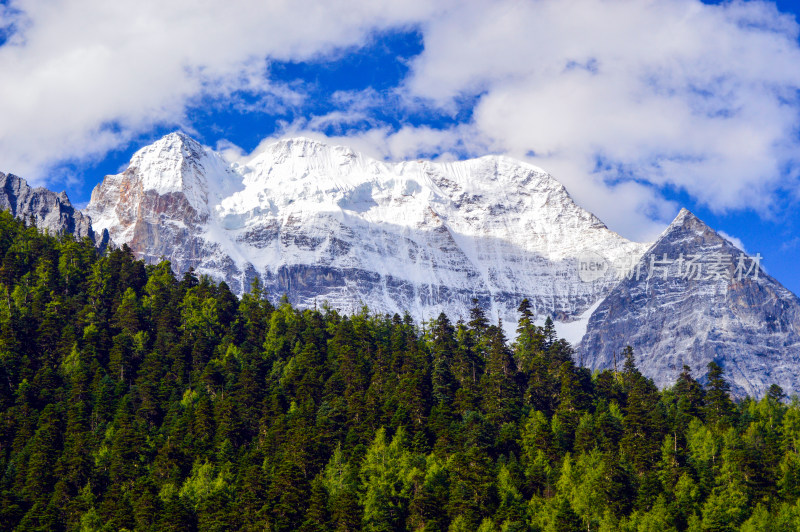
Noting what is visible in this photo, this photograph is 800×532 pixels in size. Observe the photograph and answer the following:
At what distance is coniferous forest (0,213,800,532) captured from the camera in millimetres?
102375

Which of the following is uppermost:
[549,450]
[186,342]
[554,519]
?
[186,342]

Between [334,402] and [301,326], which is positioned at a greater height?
[301,326]

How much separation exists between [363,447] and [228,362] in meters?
31.2

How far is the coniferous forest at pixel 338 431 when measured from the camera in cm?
10238

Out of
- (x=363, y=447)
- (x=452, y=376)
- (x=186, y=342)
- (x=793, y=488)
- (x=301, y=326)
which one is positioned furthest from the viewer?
(x=301, y=326)

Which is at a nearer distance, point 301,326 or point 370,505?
point 370,505

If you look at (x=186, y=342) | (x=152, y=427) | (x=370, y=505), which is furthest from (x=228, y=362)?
(x=370, y=505)

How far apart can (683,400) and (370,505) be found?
162 ft

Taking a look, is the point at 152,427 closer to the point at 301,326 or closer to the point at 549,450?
the point at 301,326

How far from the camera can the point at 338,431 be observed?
387 ft

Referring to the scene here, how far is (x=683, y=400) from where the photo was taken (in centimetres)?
12888

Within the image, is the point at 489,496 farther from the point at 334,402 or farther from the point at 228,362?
the point at 228,362

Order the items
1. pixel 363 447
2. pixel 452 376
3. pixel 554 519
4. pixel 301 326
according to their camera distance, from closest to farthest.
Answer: pixel 554 519
pixel 363 447
pixel 452 376
pixel 301 326

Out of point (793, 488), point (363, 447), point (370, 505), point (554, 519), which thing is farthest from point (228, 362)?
point (793, 488)
